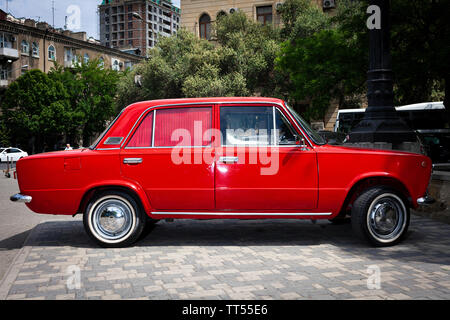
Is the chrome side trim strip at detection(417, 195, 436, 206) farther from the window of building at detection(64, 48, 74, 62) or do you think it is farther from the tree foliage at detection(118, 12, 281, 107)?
the window of building at detection(64, 48, 74, 62)

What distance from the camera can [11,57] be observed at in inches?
1972

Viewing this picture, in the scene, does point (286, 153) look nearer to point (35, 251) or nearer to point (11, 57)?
point (35, 251)

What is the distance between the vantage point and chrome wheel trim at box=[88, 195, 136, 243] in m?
5.60

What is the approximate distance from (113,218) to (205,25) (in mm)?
44558

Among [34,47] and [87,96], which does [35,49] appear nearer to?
[34,47]

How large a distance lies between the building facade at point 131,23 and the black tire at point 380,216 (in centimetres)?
11404

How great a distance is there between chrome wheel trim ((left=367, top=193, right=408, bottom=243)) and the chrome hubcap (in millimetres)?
2931

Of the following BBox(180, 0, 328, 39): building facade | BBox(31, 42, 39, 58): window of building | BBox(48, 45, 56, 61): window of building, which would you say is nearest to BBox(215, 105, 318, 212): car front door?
BBox(180, 0, 328, 39): building facade

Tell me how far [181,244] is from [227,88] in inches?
1100

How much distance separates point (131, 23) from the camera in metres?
118

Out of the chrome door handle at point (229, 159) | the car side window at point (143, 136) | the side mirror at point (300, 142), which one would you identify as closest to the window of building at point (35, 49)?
the car side window at point (143, 136)

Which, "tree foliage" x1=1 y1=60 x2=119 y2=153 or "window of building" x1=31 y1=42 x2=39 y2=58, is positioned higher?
"window of building" x1=31 y1=42 x2=39 y2=58

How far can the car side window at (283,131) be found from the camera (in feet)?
18.3

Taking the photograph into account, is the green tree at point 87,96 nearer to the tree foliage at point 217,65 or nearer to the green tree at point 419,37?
the tree foliage at point 217,65
